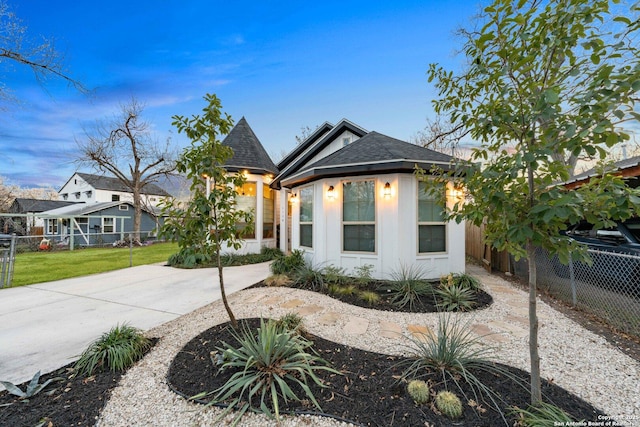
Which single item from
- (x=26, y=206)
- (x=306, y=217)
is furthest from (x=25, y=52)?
(x=26, y=206)

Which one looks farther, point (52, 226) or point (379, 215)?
point (52, 226)

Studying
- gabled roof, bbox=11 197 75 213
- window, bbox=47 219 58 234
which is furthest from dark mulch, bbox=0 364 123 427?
gabled roof, bbox=11 197 75 213

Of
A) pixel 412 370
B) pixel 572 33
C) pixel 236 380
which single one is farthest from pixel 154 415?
pixel 572 33

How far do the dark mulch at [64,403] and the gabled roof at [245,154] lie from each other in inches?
281

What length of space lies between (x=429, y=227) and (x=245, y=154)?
24.4 ft

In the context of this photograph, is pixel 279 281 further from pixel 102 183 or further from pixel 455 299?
pixel 102 183

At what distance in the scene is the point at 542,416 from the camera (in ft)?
6.05

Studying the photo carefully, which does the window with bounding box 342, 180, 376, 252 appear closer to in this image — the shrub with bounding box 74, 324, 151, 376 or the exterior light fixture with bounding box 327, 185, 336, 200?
the exterior light fixture with bounding box 327, 185, 336, 200

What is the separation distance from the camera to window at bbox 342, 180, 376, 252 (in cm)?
596

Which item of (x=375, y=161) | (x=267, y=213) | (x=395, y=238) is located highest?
(x=375, y=161)

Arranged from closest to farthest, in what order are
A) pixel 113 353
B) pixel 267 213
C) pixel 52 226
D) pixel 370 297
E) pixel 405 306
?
1. pixel 113 353
2. pixel 405 306
3. pixel 370 297
4. pixel 267 213
5. pixel 52 226

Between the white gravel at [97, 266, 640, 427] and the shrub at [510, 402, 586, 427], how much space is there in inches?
25.7

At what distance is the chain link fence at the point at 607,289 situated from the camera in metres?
3.79

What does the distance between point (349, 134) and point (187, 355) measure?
878cm
